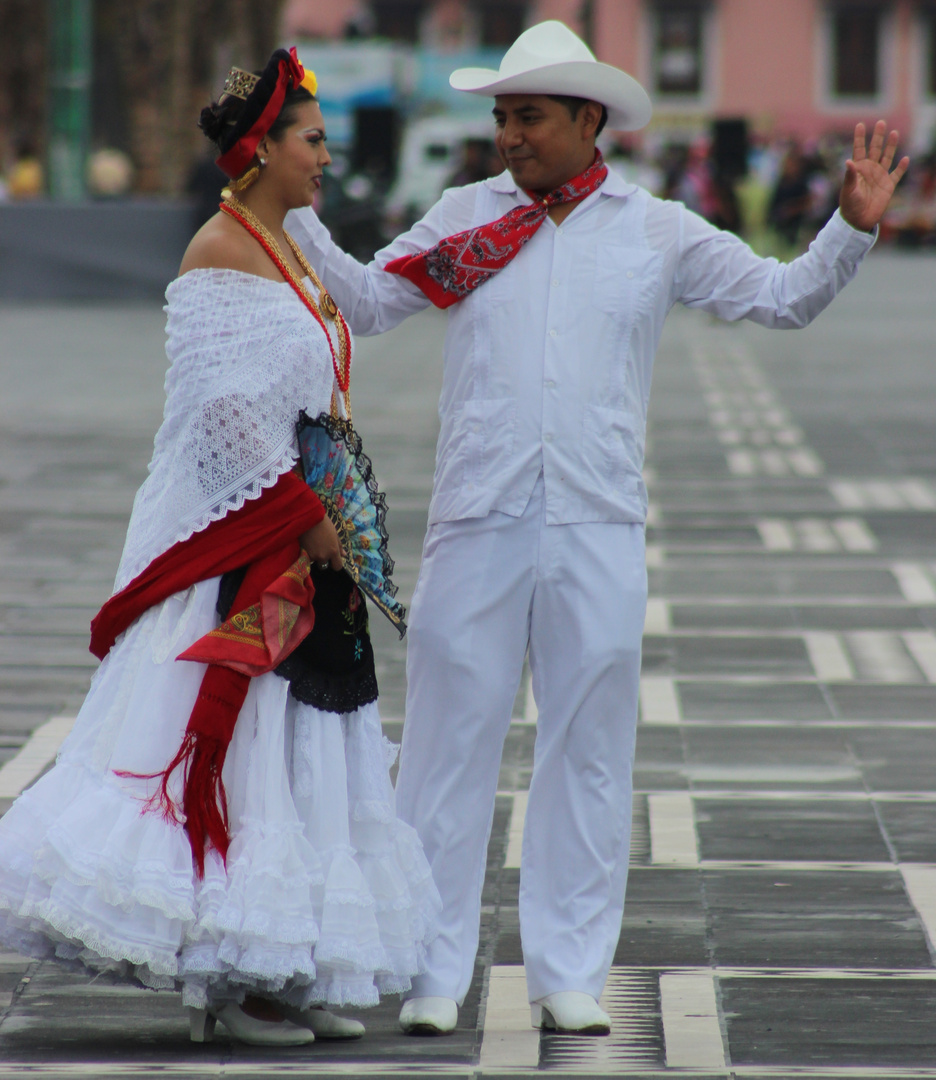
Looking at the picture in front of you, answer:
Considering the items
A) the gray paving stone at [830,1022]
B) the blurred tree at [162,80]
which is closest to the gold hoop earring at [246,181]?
the gray paving stone at [830,1022]

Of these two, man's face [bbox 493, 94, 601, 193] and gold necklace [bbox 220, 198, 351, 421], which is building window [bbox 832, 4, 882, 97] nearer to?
man's face [bbox 493, 94, 601, 193]

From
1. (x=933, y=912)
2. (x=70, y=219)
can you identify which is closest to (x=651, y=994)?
(x=933, y=912)

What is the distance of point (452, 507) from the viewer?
4.12 meters

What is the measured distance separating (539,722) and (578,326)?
802mm

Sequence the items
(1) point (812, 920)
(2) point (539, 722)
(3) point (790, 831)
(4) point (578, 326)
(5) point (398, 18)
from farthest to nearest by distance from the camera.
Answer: (5) point (398, 18) < (3) point (790, 831) < (1) point (812, 920) < (2) point (539, 722) < (4) point (578, 326)

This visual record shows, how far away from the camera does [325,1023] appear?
403 centimetres

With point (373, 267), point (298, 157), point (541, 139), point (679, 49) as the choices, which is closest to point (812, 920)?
point (373, 267)

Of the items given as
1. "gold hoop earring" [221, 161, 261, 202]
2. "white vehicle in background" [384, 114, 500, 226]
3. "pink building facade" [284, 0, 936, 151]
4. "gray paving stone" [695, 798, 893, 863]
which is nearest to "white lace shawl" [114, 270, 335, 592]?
"gold hoop earring" [221, 161, 261, 202]

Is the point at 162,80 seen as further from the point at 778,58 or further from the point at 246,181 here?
the point at 778,58

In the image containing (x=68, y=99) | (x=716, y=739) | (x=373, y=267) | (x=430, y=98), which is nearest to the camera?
(x=373, y=267)

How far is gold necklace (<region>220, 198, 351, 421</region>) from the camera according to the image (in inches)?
155

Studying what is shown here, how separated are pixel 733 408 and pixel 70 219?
11428mm

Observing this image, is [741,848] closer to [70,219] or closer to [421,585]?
[421,585]

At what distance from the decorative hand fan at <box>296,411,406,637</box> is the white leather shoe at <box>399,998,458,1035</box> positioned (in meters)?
0.73
